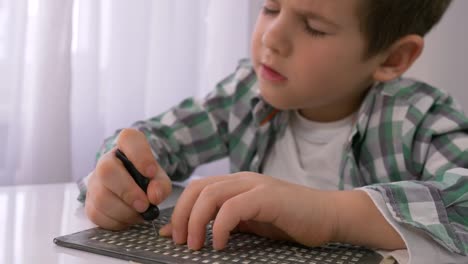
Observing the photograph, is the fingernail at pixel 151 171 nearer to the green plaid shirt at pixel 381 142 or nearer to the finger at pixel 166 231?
the finger at pixel 166 231

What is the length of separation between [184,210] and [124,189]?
0.29 feet

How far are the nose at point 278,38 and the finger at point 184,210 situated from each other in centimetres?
24

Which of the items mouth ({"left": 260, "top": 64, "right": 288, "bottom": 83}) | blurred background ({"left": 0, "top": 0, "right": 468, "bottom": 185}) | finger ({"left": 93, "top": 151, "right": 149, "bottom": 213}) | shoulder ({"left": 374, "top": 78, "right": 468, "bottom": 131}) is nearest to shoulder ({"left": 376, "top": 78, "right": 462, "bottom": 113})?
shoulder ({"left": 374, "top": 78, "right": 468, "bottom": 131})

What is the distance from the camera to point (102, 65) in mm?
1252

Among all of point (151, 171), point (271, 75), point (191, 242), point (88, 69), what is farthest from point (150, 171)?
point (88, 69)

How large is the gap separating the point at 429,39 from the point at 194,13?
57 centimetres

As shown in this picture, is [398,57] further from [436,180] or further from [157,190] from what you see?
[157,190]

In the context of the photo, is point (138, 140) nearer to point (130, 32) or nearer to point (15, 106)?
point (15, 106)

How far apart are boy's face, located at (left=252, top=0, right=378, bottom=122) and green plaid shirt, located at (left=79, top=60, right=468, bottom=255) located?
84mm

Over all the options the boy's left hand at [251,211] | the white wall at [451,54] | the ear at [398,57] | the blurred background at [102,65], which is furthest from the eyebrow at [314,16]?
the white wall at [451,54]

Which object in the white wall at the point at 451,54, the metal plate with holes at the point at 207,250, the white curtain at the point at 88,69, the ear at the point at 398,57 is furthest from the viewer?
the white wall at the point at 451,54

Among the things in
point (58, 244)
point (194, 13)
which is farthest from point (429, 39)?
point (58, 244)

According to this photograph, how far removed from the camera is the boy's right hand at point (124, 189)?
0.64 meters

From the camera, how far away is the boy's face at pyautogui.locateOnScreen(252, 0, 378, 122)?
78 centimetres
